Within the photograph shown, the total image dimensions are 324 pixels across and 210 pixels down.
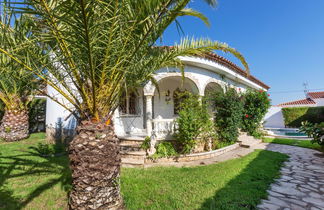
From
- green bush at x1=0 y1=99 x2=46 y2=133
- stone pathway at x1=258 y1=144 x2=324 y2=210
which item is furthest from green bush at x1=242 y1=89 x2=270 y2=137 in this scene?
green bush at x1=0 y1=99 x2=46 y2=133

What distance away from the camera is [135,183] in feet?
14.9

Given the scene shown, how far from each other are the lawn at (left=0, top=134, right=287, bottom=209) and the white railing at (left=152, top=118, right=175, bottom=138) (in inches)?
83.8

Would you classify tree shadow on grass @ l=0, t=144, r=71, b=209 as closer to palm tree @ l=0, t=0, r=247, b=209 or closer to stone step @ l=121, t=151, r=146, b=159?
palm tree @ l=0, t=0, r=247, b=209

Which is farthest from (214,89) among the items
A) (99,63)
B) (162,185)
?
(99,63)

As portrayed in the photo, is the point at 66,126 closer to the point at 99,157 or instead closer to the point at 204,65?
the point at 99,157

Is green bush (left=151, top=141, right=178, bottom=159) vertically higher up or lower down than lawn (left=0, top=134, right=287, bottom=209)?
higher up

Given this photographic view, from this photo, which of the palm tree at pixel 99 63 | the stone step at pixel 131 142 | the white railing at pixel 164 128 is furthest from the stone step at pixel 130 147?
the palm tree at pixel 99 63

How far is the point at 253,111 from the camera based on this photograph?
11.0 meters

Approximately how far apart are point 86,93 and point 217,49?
363 centimetres

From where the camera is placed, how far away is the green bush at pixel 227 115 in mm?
8711

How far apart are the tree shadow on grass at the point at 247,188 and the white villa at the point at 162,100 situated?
Result: 12.4 ft

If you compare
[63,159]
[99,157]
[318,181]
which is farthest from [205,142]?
[63,159]

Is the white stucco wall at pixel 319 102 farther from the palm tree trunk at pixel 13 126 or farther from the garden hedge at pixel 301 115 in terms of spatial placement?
the palm tree trunk at pixel 13 126

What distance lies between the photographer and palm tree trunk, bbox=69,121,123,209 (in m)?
3.11
